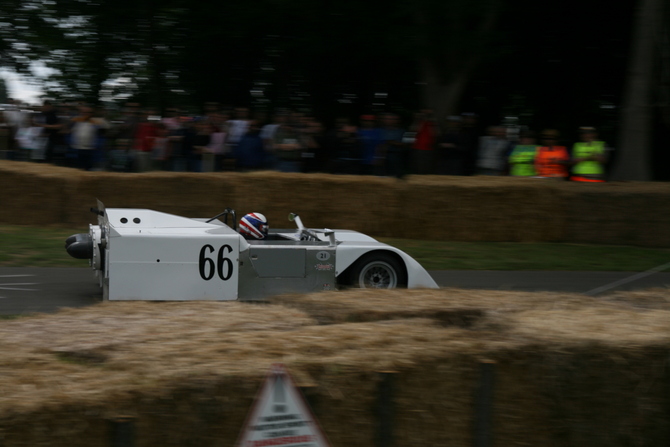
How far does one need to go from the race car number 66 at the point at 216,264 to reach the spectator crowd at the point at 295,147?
607 cm

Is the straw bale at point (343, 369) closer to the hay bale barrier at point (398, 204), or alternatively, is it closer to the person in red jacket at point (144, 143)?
the hay bale barrier at point (398, 204)

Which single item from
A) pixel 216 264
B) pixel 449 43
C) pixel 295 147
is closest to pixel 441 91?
pixel 449 43

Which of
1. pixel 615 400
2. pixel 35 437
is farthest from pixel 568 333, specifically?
pixel 35 437

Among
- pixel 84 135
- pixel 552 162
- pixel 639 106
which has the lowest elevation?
pixel 552 162

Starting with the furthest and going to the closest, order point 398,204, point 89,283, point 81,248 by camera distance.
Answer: point 398,204 → point 89,283 → point 81,248

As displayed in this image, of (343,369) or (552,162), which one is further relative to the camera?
(552,162)

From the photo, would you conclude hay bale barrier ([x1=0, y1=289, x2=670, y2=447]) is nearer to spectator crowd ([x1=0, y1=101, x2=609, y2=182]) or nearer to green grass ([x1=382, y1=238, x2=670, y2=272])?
Answer: green grass ([x1=382, y1=238, x2=670, y2=272])

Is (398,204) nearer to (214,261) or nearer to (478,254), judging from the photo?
(478,254)

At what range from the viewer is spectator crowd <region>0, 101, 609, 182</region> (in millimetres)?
14156

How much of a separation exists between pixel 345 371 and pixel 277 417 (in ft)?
1.66

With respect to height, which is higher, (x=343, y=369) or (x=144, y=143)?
(x=144, y=143)

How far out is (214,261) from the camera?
8.18 metres

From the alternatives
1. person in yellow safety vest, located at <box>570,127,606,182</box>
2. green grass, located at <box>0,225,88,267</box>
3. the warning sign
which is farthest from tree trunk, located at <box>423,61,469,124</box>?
the warning sign

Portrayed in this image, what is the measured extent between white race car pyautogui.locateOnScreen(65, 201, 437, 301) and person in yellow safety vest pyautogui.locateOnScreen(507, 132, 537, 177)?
5.73m
